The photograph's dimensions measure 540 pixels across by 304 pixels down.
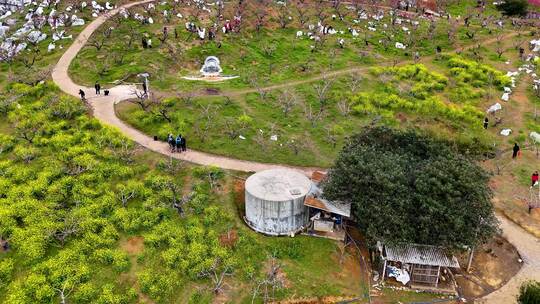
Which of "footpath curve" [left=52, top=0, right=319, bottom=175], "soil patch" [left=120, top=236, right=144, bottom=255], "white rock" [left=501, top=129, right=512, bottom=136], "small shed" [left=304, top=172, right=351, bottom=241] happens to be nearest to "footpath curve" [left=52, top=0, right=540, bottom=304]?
"footpath curve" [left=52, top=0, right=319, bottom=175]

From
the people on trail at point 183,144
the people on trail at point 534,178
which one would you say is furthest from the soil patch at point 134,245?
the people on trail at point 534,178

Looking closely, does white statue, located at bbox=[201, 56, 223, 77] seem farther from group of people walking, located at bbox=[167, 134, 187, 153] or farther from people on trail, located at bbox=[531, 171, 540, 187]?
people on trail, located at bbox=[531, 171, 540, 187]

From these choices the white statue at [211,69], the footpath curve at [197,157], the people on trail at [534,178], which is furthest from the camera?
the white statue at [211,69]

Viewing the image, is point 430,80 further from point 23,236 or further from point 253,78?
point 23,236

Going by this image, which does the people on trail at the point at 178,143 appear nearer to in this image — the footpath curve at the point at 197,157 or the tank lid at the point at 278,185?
the footpath curve at the point at 197,157

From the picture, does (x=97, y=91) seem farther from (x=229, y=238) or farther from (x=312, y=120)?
(x=229, y=238)

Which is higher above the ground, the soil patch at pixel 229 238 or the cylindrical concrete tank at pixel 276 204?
the cylindrical concrete tank at pixel 276 204
